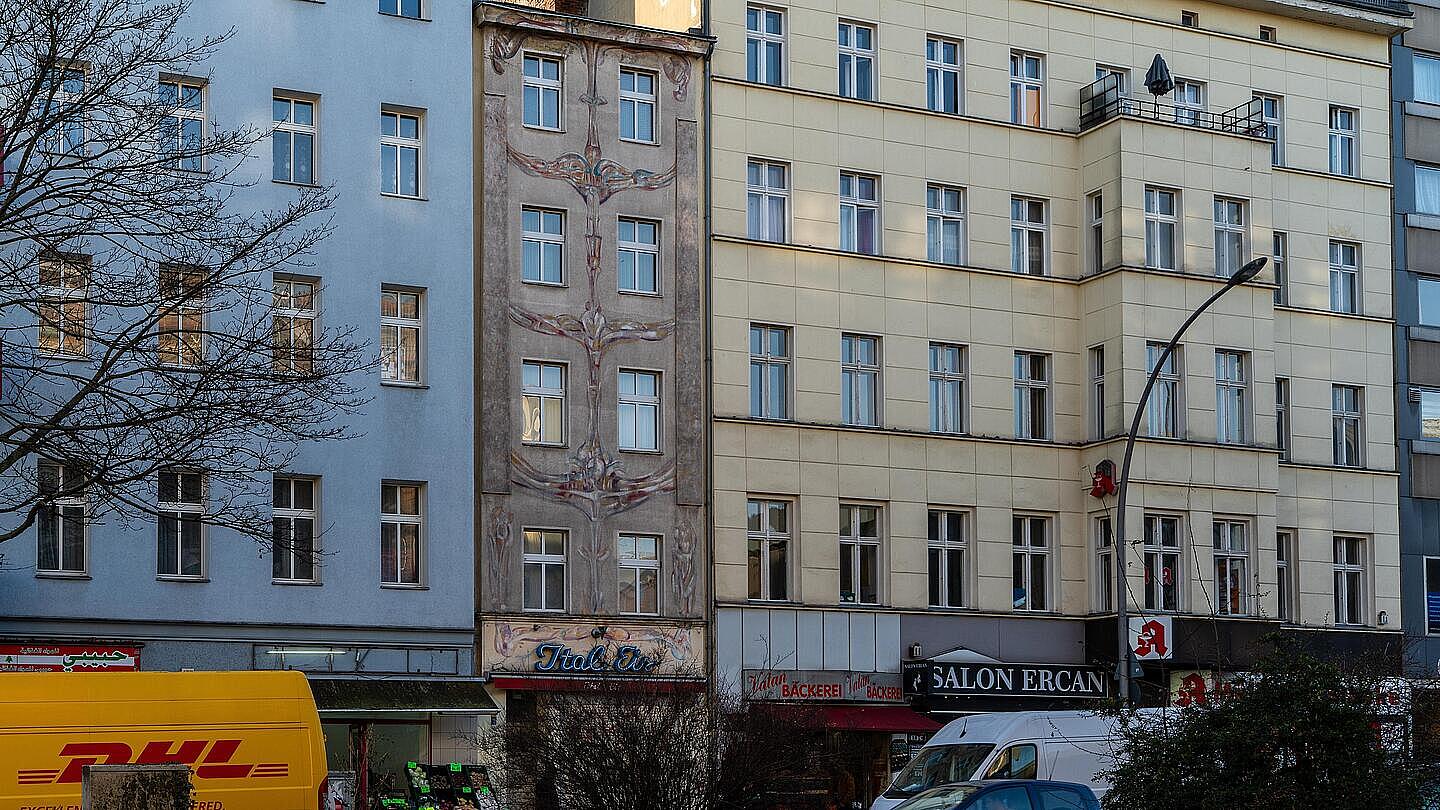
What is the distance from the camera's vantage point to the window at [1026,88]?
42594 millimetres

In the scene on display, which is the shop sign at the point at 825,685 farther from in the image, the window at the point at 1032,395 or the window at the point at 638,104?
the window at the point at 638,104

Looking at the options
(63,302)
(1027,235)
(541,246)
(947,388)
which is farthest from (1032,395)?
(63,302)

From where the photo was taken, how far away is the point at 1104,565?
41656 mm

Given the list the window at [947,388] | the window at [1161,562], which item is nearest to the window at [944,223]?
the window at [947,388]

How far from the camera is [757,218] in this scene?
39719 mm

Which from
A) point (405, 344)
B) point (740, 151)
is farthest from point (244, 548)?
point (740, 151)

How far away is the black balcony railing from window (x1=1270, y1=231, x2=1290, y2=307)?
2.18 meters

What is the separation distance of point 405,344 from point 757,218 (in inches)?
281

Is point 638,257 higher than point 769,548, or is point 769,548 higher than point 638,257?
point 638,257

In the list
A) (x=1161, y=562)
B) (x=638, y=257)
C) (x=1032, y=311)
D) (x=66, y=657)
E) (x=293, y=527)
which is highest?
(x=638, y=257)

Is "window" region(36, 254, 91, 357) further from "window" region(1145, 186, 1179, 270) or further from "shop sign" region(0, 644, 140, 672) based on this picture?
"window" region(1145, 186, 1179, 270)

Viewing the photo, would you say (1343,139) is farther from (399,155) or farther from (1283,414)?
(399,155)

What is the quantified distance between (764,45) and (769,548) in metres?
9.17

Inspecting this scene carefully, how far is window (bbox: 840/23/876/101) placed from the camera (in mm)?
41031
